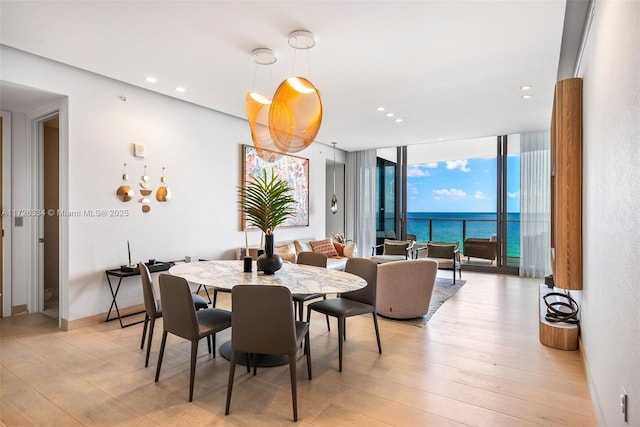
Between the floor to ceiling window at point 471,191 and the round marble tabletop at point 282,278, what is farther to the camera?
the floor to ceiling window at point 471,191

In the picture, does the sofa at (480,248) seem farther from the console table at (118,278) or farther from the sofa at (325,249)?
the console table at (118,278)

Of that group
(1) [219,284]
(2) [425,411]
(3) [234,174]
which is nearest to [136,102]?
(3) [234,174]

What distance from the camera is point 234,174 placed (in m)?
5.65

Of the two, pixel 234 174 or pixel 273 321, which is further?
pixel 234 174

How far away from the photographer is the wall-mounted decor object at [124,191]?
412 centimetres

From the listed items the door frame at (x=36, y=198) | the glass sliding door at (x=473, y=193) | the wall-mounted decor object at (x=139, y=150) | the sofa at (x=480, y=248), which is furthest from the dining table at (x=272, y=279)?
the glass sliding door at (x=473, y=193)

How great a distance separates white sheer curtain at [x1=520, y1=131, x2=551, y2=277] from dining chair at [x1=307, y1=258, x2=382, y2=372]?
4.97 metres

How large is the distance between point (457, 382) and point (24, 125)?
5.37 metres

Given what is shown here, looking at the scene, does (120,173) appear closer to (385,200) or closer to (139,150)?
(139,150)

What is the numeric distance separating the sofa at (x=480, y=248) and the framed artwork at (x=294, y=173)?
3.41 meters

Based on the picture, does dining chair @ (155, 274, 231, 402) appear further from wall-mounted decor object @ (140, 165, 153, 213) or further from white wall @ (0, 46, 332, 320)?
wall-mounted decor object @ (140, 165, 153, 213)

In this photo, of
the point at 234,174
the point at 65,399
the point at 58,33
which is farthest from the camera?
the point at 234,174

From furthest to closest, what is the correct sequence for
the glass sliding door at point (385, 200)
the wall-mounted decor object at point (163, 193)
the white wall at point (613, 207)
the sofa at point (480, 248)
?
the glass sliding door at point (385, 200) → the sofa at point (480, 248) → the wall-mounted decor object at point (163, 193) → the white wall at point (613, 207)

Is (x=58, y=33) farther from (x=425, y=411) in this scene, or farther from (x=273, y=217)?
(x=425, y=411)
